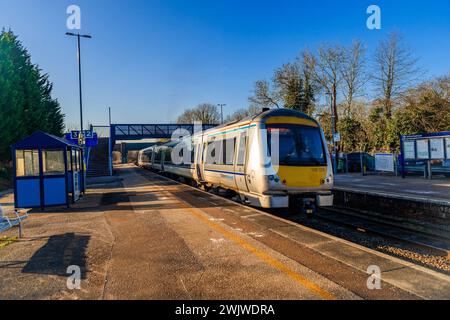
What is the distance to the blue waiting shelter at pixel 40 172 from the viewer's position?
32.8 feet

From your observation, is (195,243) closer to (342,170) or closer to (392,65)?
(342,170)

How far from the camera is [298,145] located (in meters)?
8.69

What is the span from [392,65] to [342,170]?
42.8ft

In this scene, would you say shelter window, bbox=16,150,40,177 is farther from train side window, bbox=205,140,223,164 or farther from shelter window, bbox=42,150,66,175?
train side window, bbox=205,140,223,164

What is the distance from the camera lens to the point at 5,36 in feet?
77.3

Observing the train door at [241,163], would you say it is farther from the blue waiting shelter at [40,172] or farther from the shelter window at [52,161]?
the shelter window at [52,161]

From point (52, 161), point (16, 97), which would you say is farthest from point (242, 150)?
point (16, 97)

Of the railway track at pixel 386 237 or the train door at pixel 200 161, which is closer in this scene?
the railway track at pixel 386 237

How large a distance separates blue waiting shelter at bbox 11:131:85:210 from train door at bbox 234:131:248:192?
562 cm

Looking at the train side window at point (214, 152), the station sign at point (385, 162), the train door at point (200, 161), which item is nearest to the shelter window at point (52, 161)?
the train side window at point (214, 152)

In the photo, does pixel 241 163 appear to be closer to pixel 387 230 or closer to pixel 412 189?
pixel 387 230

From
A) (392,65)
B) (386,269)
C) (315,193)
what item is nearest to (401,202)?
(315,193)

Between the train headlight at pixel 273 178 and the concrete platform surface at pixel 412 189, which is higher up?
the train headlight at pixel 273 178

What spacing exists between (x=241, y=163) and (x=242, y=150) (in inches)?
15.3
